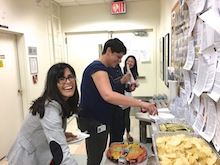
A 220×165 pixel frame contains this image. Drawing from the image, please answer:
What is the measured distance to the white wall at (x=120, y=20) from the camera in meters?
4.75

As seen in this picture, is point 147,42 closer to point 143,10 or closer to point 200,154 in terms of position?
point 143,10

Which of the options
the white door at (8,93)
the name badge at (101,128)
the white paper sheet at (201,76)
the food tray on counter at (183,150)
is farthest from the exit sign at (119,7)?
the food tray on counter at (183,150)

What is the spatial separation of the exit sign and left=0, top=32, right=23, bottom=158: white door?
2232 mm

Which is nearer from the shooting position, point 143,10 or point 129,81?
point 129,81

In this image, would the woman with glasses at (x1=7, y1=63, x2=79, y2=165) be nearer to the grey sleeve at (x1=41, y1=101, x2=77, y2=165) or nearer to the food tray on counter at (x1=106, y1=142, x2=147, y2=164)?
the grey sleeve at (x1=41, y1=101, x2=77, y2=165)

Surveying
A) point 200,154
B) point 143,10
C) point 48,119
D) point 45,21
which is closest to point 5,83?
point 45,21

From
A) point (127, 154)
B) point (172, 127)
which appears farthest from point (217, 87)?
point (127, 154)

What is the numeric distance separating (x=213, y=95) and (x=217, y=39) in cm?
28

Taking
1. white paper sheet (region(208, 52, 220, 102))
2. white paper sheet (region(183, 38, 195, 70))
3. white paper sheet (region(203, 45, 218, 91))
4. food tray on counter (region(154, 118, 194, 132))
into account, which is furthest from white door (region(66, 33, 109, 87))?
white paper sheet (region(208, 52, 220, 102))

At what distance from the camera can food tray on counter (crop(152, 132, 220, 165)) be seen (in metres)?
1.02

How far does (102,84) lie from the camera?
160 centimetres

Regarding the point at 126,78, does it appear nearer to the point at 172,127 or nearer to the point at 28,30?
the point at 172,127

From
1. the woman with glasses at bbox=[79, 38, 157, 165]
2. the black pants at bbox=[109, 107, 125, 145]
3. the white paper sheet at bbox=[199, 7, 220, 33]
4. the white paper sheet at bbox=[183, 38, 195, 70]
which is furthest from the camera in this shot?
the black pants at bbox=[109, 107, 125, 145]

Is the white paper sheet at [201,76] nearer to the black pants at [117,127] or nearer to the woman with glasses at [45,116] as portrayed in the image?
the woman with glasses at [45,116]
